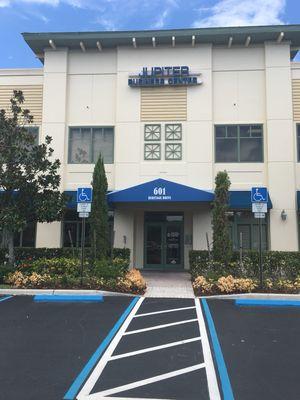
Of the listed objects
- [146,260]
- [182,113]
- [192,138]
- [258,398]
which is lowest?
[258,398]

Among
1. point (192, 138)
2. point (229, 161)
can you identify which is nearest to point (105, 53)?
point (192, 138)

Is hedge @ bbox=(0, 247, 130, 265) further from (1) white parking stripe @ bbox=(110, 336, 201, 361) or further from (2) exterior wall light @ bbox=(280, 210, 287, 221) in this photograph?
(1) white parking stripe @ bbox=(110, 336, 201, 361)

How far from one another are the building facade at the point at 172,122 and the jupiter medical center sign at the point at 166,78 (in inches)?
1.8

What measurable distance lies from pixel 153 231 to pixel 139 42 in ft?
29.3

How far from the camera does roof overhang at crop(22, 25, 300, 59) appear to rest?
1934cm

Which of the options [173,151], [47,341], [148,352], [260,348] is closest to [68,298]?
[47,341]

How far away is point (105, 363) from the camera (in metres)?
6.25

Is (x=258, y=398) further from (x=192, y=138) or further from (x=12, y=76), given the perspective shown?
(x=12, y=76)

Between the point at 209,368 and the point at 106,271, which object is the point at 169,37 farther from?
the point at 209,368

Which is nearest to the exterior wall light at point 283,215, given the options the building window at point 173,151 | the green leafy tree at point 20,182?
the building window at point 173,151

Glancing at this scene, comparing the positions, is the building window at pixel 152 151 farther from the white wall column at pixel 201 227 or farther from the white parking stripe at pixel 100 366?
the white parking stripe at pixel 100 366

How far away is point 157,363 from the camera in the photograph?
20.5ft

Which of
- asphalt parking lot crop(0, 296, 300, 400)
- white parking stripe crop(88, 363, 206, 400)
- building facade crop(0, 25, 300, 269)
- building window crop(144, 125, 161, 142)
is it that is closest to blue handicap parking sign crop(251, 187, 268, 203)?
asphalt parking lot crop(0, 296, 300, 400)

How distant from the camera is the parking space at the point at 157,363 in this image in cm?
516
